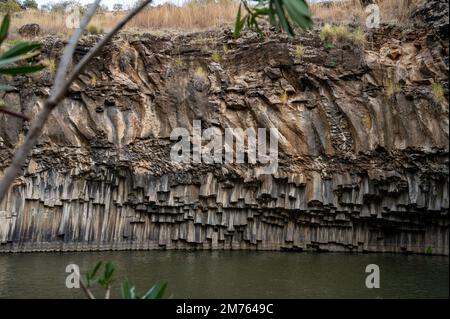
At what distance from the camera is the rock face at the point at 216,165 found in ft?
54.3

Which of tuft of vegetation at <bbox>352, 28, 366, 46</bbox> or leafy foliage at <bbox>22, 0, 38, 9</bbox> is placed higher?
leafy foliage at <bbox>22, 0, 38, 9</bbox>

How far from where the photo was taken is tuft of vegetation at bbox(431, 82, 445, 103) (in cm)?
1427

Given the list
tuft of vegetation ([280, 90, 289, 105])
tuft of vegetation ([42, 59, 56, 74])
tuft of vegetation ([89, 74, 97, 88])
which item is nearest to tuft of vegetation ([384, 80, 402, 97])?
tuft of vegetation ([280, 90, 289, 105])

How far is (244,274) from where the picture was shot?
12711mm

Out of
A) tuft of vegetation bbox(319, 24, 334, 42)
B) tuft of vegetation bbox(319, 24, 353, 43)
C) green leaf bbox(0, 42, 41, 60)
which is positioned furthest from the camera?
tuft of vegetation bbox(319, 24, 334, 42)

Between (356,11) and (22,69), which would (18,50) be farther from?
(356,11)

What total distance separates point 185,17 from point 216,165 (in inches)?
319

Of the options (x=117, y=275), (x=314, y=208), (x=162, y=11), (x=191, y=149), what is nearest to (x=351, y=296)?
(x=117, y=275)

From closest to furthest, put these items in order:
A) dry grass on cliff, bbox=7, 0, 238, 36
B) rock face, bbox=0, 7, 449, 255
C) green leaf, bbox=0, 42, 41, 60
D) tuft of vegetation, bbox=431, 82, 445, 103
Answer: green leaf, bbox=0, 42, 41, 60
tuft of vegetation, bbox=431, 82, 445, 103
rock face, bbox=0, 7, 449, 255
dry grass on cliff, bbox=7, 0, 238, 36

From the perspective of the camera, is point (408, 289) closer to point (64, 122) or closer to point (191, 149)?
point (191, 149)

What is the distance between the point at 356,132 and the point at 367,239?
163 inches

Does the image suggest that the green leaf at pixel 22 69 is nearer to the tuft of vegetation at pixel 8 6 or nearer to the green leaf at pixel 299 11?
the green leaf at pixel 299 11

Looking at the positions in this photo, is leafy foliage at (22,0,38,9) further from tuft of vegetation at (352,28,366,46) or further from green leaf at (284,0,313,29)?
green leaf at (284,0,313,29)

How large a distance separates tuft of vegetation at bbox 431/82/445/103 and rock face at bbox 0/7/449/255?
1.72 metres
